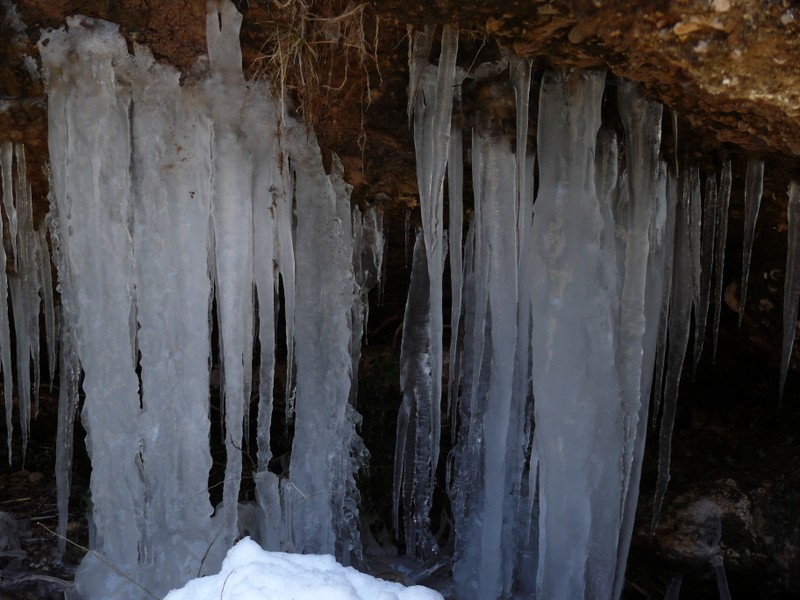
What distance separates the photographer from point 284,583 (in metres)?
2.10

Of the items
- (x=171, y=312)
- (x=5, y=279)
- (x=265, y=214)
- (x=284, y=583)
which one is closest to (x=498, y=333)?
(x=265, y=214)

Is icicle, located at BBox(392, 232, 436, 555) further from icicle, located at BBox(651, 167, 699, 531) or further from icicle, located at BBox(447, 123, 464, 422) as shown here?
icicle, located at BBox(651, 167, 699, 531)

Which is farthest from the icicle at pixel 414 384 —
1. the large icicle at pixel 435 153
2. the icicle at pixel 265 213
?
the icicle at pixel 265 213

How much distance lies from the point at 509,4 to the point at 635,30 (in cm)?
38

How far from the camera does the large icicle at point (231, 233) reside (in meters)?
3.25

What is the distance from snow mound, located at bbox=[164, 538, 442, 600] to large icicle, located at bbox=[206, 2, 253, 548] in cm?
130

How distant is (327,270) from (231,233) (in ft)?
1.78

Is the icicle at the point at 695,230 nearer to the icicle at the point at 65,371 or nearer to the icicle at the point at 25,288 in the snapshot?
the icicle at the point at 65,371

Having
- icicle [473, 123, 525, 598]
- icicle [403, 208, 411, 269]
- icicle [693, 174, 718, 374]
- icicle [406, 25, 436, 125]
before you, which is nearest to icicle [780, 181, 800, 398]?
icicle [693, 174, 718, 374]

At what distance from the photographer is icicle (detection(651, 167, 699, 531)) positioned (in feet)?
11.3

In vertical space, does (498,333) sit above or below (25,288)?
below

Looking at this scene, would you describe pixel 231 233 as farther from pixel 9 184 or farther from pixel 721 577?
pixel 721 577

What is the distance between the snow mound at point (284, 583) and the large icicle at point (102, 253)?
4.24ft

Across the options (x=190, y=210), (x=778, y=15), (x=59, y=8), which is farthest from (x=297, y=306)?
(x=778, y=15)
